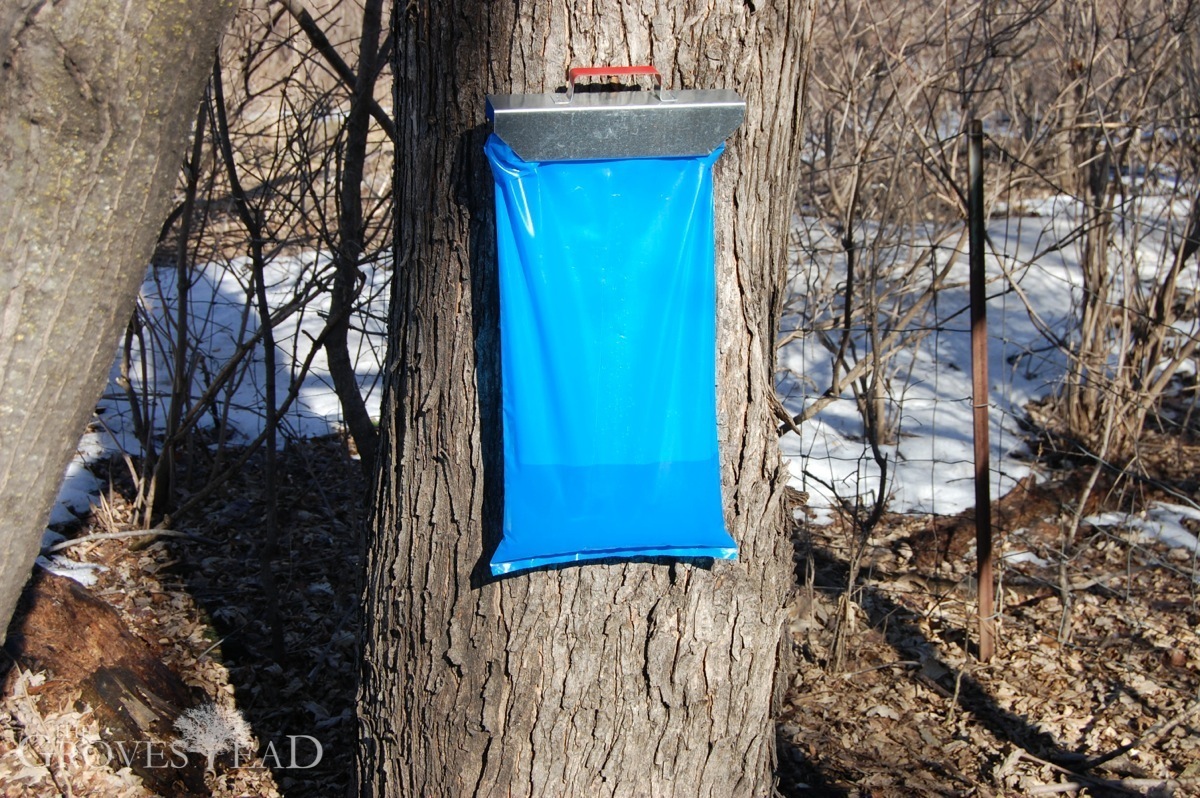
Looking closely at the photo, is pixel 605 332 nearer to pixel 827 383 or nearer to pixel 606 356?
pixel 606 356

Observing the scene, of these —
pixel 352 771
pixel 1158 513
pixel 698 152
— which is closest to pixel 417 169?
pixel 698 152

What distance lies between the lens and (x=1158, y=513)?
479 cm

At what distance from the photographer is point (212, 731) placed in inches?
116

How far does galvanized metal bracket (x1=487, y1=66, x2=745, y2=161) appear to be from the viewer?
186cm

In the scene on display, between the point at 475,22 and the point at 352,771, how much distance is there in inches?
72.0

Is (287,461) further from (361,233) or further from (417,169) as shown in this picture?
(417,169)

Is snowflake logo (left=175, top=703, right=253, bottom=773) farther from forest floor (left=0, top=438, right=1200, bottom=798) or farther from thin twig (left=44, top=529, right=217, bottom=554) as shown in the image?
thin twig (left=44, top=529, right=217, bottom=554)

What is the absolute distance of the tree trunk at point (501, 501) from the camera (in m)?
1.95

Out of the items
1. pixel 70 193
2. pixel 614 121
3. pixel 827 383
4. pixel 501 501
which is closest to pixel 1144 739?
pixel 501 501

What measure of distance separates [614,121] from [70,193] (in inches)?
37.5

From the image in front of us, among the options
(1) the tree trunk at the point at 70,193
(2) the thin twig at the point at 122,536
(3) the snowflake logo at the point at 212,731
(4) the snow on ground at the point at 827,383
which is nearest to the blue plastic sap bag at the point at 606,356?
(1) the tree trunk at the point at 70,193

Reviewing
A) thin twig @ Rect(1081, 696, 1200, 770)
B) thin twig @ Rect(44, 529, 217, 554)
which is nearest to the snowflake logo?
thin twig @ Rect(44, 529, 217, 554)

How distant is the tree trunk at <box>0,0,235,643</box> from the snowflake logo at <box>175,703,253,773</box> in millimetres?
1421

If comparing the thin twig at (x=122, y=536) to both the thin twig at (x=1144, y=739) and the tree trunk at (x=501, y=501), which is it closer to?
the tree trunk at (x=501, y=501)
